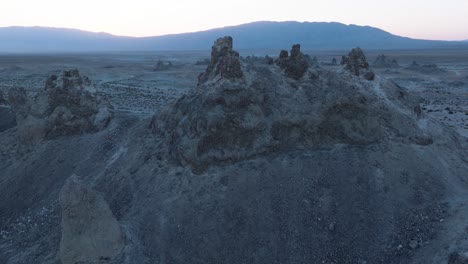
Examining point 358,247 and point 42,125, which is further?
point 42,125

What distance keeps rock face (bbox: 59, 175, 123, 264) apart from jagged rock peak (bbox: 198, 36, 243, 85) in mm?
6253

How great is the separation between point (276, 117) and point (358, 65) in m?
4.61

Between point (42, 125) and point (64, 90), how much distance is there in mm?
1785

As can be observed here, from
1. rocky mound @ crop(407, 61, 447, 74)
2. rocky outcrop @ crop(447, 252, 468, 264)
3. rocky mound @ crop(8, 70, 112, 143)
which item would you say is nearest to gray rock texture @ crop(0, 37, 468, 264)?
rocky outcrop @ crop(447, 252, 468, 264)

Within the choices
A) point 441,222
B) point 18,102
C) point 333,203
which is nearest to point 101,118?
point 18,102

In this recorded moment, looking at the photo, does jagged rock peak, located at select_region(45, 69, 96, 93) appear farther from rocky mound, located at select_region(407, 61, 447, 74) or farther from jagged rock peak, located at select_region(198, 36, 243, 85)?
rocky mound, located at select_region(407, 61, 447, 74)

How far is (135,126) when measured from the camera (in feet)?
64.6

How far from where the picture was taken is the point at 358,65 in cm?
1877

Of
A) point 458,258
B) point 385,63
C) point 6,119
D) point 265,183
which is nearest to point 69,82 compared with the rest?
point 6,119

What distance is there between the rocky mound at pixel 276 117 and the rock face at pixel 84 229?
344 cm

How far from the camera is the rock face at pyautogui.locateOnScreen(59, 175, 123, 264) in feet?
42.9

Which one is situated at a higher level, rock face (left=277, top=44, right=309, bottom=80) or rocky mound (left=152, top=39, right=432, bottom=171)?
rock face (left=277, top=44, right=309, bottom=80)

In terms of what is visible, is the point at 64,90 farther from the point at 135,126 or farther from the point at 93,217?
the point at 93,217

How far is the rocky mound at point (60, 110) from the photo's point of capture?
68.2 feet
